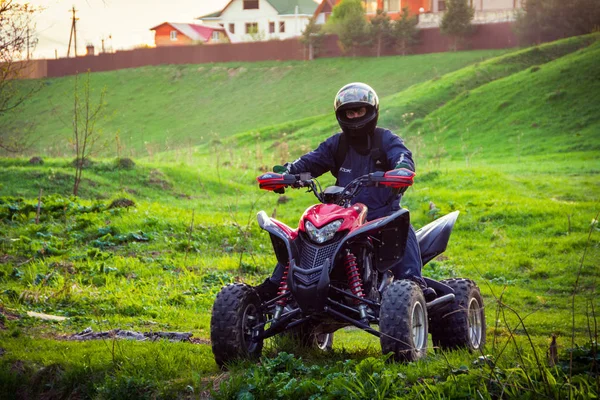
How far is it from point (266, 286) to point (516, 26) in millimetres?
47356

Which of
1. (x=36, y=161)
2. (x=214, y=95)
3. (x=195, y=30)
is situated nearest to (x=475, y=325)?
(x=36, y=161)

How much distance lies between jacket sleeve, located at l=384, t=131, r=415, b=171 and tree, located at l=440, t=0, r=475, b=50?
161 feet

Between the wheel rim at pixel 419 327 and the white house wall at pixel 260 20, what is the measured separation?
249 ft

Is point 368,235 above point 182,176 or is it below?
above

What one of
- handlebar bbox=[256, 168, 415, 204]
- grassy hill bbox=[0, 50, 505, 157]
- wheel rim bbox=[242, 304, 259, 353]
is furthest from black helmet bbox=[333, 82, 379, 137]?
grassy hill bbox=[0, 50, 505, 157]

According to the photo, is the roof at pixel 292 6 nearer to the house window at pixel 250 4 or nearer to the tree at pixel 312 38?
the house window at pixel 250 4

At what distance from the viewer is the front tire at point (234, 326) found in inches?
287

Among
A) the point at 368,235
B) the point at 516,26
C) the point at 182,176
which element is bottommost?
the point at 182,176

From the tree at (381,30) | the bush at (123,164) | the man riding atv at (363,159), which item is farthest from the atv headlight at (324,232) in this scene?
the tree at (381,30)

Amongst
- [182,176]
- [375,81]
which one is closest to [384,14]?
[375,81]

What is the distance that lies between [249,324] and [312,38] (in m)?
56.8

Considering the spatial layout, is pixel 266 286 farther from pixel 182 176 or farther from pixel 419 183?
pixel 182 176

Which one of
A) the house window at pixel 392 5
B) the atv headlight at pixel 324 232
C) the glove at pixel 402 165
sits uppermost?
the house window at pixel 392 5

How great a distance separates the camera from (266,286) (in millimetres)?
7812
